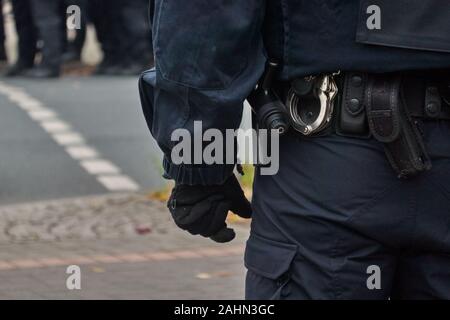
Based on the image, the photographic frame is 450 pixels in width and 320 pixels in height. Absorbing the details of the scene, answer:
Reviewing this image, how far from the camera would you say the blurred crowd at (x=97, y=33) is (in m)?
13.8

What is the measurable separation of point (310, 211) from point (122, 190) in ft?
19.6

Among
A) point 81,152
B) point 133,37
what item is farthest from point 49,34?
point 81,152

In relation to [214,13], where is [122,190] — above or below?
below

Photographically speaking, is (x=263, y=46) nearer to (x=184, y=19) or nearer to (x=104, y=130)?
(x=184, y=19)

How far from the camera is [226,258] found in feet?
23.0

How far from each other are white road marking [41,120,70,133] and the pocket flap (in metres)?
7.65

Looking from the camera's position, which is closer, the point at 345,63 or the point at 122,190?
the point at 345,63

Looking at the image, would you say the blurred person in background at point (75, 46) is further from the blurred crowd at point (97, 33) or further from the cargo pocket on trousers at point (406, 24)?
the cargo pocket on trousers at point (406, 24)

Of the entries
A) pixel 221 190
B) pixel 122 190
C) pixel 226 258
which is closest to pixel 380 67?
pixel 221 190

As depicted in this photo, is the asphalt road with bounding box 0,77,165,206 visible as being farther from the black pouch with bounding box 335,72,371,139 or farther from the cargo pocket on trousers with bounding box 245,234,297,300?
the black pouch with bounding box 335,72,371,139

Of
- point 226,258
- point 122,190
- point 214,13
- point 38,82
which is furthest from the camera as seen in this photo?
point 38,82

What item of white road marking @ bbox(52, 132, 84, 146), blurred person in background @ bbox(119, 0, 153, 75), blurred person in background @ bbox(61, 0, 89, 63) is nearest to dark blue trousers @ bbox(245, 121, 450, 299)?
white road marking @ bbox(52, 132, 84, 146)

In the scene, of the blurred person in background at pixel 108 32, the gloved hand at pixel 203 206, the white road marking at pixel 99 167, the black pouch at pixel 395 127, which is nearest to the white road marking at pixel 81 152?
the white road marking at pixel 99 167

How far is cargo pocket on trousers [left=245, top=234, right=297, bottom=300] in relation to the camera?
294 centimetres
